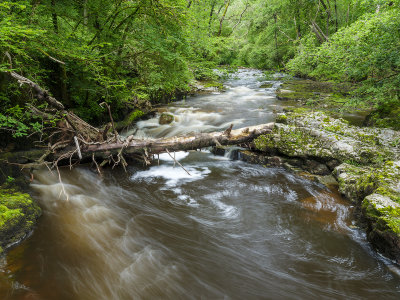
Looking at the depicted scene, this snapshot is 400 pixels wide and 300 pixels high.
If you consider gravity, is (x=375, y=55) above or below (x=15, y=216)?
above

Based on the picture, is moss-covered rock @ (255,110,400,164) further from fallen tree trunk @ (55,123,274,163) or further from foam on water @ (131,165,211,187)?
foam on water @ (131,165,211,187)

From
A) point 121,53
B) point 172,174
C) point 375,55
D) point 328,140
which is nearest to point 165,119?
point 121,53

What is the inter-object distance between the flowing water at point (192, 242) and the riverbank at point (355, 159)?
14.4 inches

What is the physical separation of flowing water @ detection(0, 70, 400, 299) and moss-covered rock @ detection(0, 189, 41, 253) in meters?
0.16

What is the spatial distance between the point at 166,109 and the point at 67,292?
9667 mm

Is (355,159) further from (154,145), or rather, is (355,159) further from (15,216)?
(15,216)

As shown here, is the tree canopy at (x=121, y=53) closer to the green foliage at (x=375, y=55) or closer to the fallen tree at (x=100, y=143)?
the green foliage at (x=375, y=55)

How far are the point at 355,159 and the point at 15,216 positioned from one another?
723 cm

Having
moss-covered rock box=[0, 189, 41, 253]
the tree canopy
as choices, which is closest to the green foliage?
the tree canopy

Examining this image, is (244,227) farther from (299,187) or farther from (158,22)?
(158,22)

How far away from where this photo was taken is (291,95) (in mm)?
13820

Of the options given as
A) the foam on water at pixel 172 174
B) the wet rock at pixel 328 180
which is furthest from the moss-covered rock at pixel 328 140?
the foam on water at pixel 172 174

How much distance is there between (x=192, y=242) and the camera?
13.4 ft

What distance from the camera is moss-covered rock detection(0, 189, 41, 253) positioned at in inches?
136
